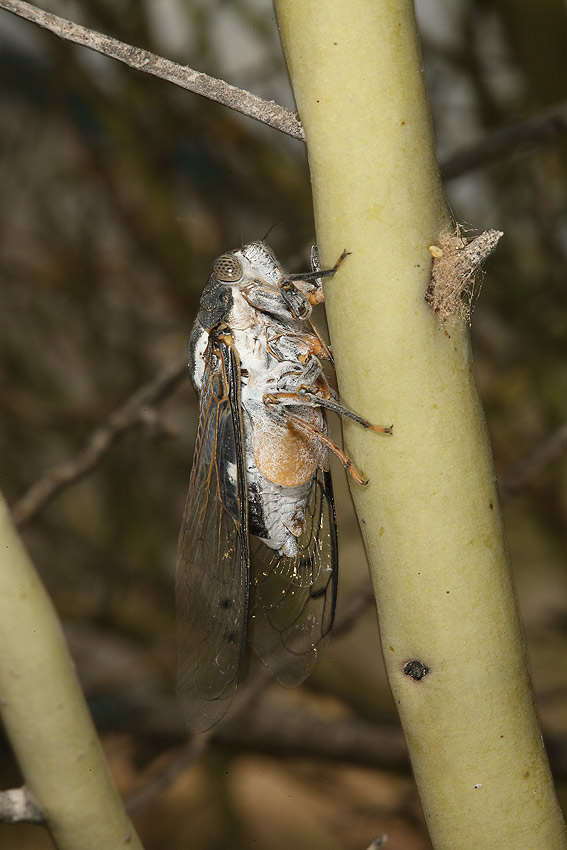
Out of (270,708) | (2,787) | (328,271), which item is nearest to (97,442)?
(328,271)

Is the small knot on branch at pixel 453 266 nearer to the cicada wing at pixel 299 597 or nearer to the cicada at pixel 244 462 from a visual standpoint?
the cicada at pixel 244 462

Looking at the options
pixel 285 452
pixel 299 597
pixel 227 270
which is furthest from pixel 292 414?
pixel 299 597

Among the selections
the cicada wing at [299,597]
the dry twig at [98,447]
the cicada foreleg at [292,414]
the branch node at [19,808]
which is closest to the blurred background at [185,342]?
the dry twig at [98,447]

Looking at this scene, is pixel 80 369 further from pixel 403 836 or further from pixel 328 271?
pixel 328 271

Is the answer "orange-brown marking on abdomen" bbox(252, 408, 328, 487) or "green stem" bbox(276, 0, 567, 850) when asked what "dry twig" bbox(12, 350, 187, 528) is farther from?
"green stem" bbox(276, 0, 567, 850)

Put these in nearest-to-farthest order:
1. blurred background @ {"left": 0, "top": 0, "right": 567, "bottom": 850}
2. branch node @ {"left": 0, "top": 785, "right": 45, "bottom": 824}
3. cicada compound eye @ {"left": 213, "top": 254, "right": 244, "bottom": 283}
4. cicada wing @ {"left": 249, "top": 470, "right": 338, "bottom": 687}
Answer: branch node @ {"left": 0, "top": 785, "right": 45, "bottom": 824}
cicada compound eye @ {"left": 213, "top": 254, "right": 244, "bottom": 283}
cicada wing @ {"left": 249, "top": 470, "right": 338, "bottom": 687}
blurred background @ {"left": 0, "top": 0, "right": 567, "bottom": 850}

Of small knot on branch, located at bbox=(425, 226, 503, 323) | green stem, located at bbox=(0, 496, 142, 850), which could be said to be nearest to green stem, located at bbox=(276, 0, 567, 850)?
small knot on branch, located at bbox=(425, 226, 503, 323)

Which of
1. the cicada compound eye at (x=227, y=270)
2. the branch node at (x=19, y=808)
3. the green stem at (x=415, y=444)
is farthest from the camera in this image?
the cicada compound eye at (x=227, y=270)
